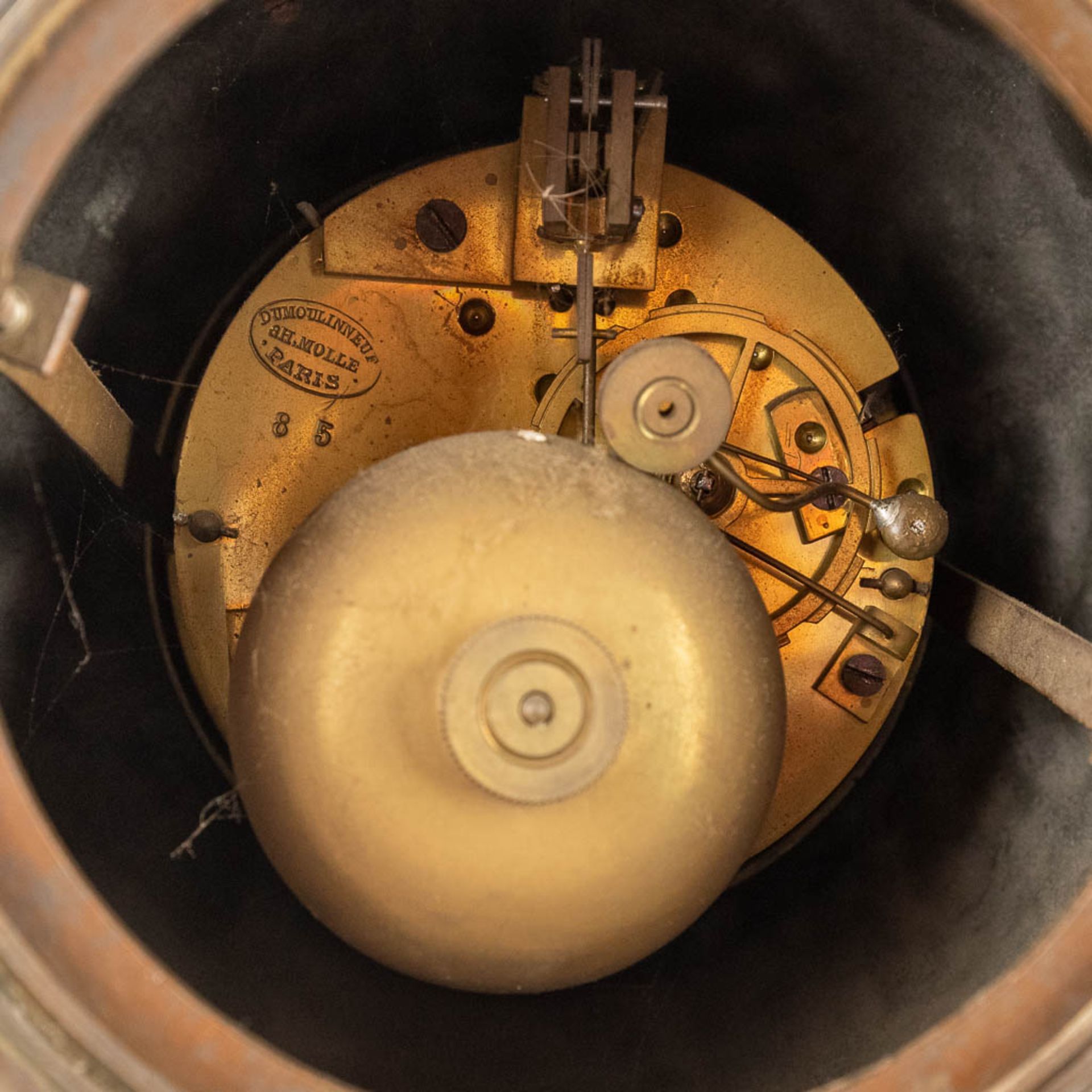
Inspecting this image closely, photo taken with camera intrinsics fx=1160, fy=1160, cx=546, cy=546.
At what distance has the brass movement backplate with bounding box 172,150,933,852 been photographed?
1547 mm

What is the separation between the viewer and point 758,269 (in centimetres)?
162

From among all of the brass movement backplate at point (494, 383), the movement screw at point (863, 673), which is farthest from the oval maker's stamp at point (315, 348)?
the movement screw at point (863, 673)

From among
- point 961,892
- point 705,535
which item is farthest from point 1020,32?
point 961,892

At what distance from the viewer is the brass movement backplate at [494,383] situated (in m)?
1.55

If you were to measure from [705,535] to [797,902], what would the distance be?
0.65 meters

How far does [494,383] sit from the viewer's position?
5.24ft

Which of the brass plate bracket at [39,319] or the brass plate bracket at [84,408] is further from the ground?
the brass plate bracket at [39,319]

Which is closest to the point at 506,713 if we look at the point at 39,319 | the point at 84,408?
the point at 39,319

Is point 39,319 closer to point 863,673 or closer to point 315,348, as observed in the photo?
point 315,348

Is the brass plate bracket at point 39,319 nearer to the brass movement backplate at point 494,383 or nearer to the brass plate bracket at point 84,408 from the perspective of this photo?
the brass plate bracket at point 84,408

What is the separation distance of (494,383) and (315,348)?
25 centimetres

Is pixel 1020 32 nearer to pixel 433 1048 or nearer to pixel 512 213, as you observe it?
pixel 512 213

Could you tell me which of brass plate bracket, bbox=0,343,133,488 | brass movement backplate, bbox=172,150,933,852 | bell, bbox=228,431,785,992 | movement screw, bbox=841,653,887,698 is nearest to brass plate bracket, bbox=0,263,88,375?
brass plate bracket, bbox=0,343,133,488

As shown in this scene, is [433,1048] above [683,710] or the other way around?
the other way around
